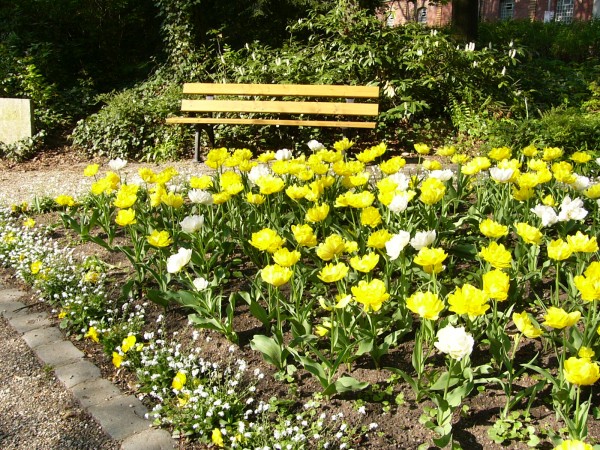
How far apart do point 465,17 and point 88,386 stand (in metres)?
8.75

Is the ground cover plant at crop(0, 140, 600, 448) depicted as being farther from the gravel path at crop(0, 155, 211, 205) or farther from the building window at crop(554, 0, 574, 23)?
the building window at crop(554, 0, 574, 23)

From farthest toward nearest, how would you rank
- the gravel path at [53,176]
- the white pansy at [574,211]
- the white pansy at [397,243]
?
the gravel path at [53,176] → the white pansy at [574,211] → the white pansy at [397,243]

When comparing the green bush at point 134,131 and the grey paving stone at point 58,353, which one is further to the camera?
the green bush at point 134,131

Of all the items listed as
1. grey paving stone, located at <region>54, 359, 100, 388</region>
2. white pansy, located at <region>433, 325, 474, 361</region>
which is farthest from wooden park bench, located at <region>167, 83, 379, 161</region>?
white pansy, located at <region>433, 325, 474, 361</region>

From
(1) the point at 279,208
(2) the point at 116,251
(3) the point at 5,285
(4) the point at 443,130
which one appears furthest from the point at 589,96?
(3) the point at 5,285

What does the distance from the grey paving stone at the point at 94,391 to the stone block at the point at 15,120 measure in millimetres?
6594

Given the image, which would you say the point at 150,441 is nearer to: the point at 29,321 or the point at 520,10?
the point at 29,321

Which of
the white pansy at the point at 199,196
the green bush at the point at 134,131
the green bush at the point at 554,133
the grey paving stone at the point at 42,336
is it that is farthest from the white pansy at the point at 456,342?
the green bush at the point at 134,131

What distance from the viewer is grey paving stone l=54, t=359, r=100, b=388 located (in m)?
2.61

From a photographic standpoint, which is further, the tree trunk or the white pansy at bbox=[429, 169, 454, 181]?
the tree trunk

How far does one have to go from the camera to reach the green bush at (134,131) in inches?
310

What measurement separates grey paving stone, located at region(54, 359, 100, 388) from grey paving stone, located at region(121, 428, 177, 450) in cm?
51

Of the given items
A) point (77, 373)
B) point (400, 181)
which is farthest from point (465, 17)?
point (77, 373)

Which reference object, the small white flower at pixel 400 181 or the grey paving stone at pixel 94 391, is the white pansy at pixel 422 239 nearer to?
the small white flower at pixel 400 181
